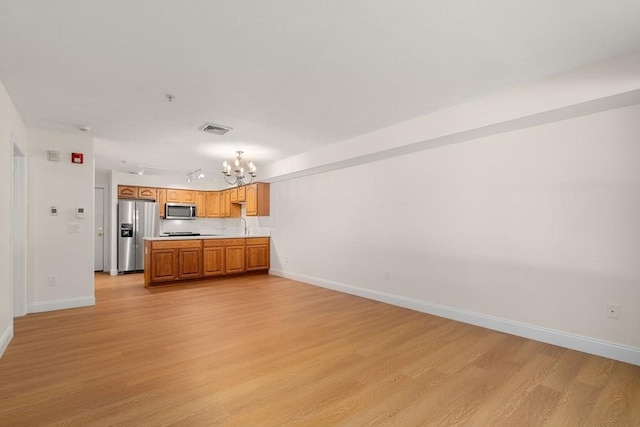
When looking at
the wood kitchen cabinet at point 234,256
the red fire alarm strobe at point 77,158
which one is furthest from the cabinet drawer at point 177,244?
the red fire alarm strobe at point 77,158

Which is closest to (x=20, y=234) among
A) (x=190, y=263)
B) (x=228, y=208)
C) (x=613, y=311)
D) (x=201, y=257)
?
(x=190, y=263)

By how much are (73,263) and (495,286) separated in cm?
547

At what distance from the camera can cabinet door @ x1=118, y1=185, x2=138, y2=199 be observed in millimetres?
7516

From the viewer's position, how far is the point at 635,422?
1829mm

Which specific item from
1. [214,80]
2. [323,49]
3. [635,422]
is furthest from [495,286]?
[214,80]

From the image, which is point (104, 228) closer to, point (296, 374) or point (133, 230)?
point (133, 230)

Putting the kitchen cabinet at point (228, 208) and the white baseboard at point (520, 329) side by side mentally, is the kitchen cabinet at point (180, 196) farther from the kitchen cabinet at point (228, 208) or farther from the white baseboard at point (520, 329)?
the white baseboard at point (520, 329)

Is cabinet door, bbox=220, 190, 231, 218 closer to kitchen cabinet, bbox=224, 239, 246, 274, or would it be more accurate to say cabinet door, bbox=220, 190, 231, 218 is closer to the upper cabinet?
the upper cabinet

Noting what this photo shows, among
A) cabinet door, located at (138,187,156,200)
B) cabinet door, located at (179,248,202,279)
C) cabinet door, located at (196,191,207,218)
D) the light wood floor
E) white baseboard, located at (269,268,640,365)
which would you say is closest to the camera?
the light wood floor

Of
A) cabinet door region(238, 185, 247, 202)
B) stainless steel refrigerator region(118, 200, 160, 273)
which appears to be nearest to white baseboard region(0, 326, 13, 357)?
stainless steel refrigerator region(118, 200, 160, 273)

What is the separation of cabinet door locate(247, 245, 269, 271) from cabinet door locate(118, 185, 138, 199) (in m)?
3.30

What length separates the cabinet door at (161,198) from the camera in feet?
26.2

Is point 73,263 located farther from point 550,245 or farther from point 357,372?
point 550,245

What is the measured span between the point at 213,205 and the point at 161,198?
51.2 inches
